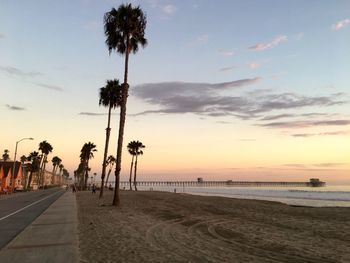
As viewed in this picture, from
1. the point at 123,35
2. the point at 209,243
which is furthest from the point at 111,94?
the point at 209,243

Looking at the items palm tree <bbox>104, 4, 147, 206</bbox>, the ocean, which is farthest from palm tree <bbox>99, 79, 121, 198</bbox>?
the ocean

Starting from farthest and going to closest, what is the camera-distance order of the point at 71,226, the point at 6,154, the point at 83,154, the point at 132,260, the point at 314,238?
the point at 6,154
the point at 83,154
the point at 71,226
the point at 314,238
the point at 132,260

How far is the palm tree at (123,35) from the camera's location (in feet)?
96.9

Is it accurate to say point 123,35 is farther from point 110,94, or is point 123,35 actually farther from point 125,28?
point 110,94

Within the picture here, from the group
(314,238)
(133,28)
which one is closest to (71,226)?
(314,238)

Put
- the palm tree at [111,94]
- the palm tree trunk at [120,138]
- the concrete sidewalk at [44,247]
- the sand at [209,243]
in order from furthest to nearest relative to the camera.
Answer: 1. the palm tree at [111,94]
2. the palm tree trunk at [120,138]
3. the sand at [209,243]
4. the concrete sidewalk at [44,247]

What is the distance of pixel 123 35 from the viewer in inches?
1212

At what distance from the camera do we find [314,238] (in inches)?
557

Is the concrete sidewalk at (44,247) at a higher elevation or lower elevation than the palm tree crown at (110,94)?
lower

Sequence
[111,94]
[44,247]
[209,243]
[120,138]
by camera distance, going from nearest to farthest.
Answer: [44,247] → [209,243] → [120,138] → [111,94]

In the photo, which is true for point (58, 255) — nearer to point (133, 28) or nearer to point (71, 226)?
point (71, 226)

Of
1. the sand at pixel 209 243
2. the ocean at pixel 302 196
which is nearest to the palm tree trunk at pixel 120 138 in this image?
the sand at pixel 209 243

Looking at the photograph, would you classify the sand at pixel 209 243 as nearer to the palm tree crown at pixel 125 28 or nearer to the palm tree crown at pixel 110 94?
the palm tree crown at pixel 125 28

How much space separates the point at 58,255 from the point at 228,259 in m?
4.37
